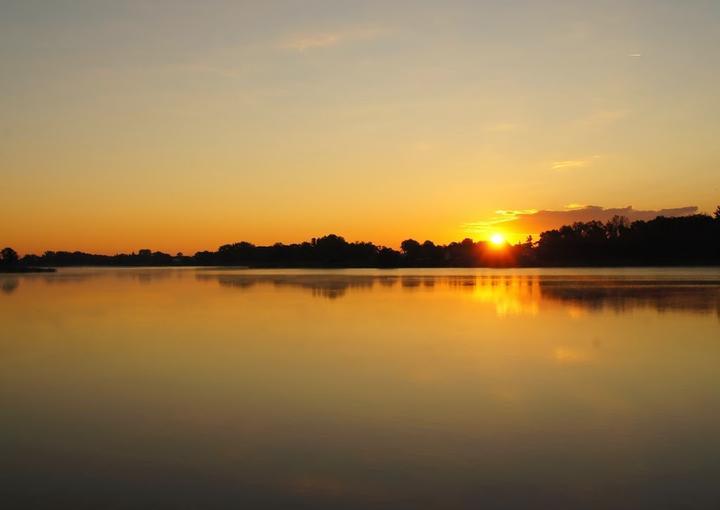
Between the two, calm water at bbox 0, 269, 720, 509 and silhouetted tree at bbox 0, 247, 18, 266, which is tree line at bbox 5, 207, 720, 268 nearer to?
silhouetted tree at bbox 0, 247, 18, 266

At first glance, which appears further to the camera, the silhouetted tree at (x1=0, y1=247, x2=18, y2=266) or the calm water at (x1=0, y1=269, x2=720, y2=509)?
the silhouetted tree at (x1=0, y1=247, x2=18, y2=266)

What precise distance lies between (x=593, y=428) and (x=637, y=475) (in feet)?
5.51

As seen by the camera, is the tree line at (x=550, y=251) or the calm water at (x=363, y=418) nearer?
the calm water at (x=363, y=418)

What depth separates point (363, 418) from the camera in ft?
27.7

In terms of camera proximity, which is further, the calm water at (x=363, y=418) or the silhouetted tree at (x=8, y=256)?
the silhouetted tree at (x=8, y=256)

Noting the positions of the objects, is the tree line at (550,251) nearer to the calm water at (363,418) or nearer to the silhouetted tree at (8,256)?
the silhouetted tree at (8,256)

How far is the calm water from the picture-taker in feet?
19.4

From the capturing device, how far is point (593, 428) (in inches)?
311

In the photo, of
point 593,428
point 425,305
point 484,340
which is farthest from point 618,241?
point 593,428

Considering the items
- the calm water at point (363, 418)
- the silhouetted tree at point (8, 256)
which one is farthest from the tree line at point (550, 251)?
the calm water at point (363, 418)

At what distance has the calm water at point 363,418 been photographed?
5.90 meters

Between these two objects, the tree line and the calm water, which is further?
the tree line

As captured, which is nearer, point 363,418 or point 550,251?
point 363,418

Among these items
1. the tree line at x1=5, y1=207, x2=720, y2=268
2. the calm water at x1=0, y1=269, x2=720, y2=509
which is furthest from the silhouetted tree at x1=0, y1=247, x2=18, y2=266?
the calm water at x1=0, y1=269, x2=720, y2=509
